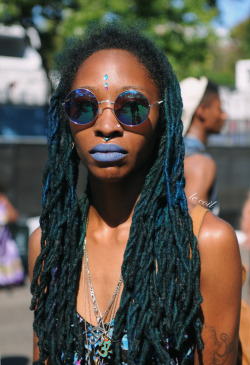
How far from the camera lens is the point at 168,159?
1905 mm

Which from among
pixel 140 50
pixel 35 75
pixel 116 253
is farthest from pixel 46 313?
pixel 35 75

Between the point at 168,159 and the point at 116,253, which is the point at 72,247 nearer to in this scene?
the point at 116,253

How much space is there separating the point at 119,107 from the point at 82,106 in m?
0.14

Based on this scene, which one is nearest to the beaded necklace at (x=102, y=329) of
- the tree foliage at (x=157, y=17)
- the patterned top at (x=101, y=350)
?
the patterned top at (x=101, y=350)

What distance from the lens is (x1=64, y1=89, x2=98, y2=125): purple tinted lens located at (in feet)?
6.20

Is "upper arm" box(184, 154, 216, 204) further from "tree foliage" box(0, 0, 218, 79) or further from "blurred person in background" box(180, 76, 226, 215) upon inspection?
"tree foliage" box(0, 0, 218, 79)

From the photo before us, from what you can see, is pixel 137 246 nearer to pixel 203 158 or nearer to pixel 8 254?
pixel 203 158

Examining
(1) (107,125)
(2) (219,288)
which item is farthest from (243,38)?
(2) (219,288)

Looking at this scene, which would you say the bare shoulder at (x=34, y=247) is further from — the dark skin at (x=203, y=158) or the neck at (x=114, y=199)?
the dark skin at (x=203, y=158)

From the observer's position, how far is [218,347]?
1814 millimetres

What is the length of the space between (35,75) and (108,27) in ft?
54.4

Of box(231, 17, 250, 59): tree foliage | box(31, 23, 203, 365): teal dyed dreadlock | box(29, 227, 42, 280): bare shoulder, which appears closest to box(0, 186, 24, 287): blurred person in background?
box(29, 227, 42, 280): bare shoulder

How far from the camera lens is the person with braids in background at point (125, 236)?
5.91 ft

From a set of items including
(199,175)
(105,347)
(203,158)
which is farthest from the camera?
(203,158)
